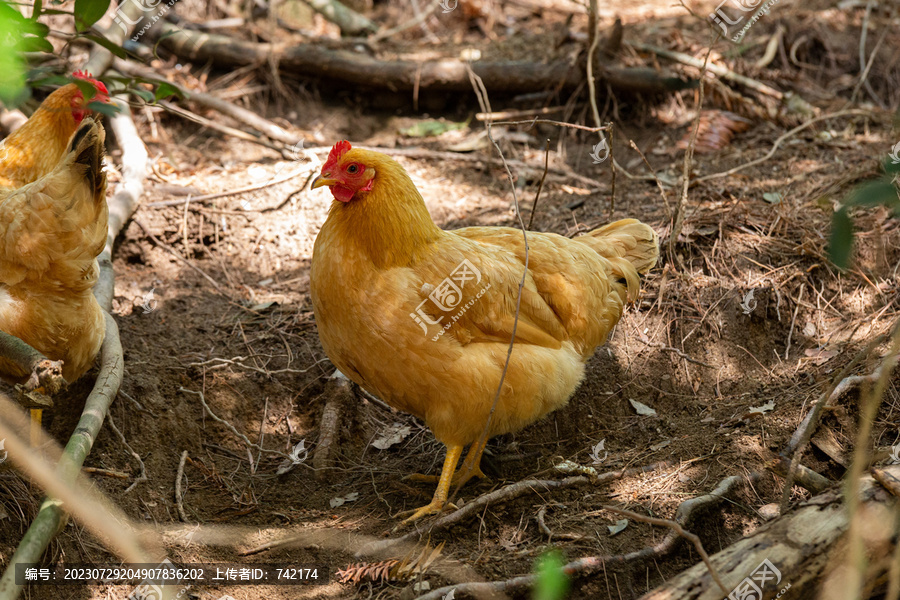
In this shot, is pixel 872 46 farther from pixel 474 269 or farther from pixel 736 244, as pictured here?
pixel 474 269

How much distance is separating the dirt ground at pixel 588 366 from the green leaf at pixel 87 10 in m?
1.89

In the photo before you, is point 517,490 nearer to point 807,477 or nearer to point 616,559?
point 616,559

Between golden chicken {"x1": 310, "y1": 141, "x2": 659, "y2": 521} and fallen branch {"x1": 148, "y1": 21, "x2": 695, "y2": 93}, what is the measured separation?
373cm

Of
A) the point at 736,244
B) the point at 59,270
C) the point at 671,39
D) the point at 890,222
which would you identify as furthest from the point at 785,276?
the point at 59,270

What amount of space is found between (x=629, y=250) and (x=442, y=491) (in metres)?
1.85

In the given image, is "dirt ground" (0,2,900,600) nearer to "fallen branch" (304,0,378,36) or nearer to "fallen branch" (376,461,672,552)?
"fallen branch" (376,461,672,552)

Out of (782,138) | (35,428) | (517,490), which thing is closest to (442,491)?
(517,490)

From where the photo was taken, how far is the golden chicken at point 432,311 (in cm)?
308

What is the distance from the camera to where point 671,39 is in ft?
22.4

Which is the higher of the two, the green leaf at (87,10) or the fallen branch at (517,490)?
the green leaf at (87,10)

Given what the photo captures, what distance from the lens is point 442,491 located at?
325 centimetres
